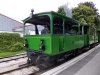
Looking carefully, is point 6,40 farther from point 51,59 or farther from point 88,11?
point 88,11

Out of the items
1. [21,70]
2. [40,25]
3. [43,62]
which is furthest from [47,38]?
[21,70]

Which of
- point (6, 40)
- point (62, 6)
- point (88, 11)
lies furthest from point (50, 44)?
point (62, 6)

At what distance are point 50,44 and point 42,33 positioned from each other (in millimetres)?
1485

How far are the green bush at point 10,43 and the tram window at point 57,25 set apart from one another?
12846 mm

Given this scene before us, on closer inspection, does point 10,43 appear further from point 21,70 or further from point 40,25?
point 21,70

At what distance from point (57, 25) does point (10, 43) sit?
16.1 metres

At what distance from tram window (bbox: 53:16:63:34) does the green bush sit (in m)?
12.8

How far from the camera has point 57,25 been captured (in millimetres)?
12680

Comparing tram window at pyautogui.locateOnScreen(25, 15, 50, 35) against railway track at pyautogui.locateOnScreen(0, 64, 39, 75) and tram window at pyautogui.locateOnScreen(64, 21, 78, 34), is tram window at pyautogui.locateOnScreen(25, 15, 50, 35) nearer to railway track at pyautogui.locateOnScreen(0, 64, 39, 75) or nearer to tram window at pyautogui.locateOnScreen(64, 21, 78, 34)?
tram window at pyautogui.locateOnScreen(64, 21, 78, 34)

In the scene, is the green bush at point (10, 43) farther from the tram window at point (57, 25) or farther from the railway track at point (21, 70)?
the tram window at point (57, 25)

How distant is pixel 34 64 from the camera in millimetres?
13445

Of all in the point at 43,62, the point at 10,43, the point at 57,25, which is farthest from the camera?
the point at 10,43

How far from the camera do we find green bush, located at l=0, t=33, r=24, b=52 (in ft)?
84.0

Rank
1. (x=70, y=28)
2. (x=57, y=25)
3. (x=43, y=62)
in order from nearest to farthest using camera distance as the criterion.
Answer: (x=43, y=62), (x=57, y=25), (x=70, y=28)
